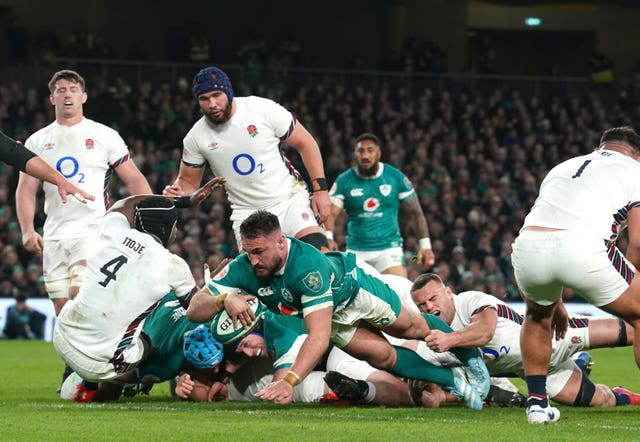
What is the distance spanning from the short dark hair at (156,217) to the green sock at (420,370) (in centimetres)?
208

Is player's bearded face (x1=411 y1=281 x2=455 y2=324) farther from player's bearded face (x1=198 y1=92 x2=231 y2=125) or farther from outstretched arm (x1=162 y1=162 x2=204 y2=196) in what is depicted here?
outstretched arm (x1=162 y1=162 x2=204 y2=196)

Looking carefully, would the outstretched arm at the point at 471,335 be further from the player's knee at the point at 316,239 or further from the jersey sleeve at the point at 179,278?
the player's knee at the point at 316,239

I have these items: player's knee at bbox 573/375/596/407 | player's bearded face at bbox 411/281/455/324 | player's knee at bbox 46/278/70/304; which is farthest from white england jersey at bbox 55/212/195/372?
player's knee at bbox 573/375/596/407

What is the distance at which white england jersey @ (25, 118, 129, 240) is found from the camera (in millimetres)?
10320

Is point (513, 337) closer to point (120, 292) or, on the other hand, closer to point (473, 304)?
point (473, 304)

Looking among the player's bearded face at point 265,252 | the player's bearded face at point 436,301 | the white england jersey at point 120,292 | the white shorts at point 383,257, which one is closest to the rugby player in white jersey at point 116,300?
the white england jersey at point 120,292

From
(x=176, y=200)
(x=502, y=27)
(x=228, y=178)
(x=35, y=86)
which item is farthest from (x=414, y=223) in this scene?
(x=502, y=27)

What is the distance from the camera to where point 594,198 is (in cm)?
722

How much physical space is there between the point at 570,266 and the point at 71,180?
4.85 metres

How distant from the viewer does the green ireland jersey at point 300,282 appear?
7664 mm

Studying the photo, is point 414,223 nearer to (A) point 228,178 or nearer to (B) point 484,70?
(A) point 228,178

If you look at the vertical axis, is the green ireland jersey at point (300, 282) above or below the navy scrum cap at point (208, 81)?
below

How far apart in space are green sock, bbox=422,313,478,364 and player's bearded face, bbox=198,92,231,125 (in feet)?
9.14

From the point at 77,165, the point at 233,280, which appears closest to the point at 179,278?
the point at 233,280
